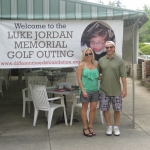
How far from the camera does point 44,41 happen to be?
5.24 metres

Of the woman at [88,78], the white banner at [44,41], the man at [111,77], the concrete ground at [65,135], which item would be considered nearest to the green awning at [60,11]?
the white banner at [44,41]

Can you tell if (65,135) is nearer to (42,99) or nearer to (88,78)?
(42,99)

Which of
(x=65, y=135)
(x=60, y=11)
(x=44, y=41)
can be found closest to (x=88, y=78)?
(x=44, y=41)

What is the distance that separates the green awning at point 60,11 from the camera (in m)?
5.04

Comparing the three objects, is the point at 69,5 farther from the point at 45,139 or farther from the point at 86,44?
the point at 45,139

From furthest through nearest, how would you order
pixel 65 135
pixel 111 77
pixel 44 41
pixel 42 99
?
pixel 42 99
pixel 65 135
pixel 44 41
pixel 111 77

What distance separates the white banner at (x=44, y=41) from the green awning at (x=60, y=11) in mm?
125

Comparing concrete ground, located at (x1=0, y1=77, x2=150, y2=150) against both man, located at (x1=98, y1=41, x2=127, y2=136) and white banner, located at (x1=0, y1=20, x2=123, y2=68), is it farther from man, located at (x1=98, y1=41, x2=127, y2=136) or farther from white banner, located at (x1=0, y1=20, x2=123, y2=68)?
white banner, located at (x1=0, y1=20, x2=123, y2=68)

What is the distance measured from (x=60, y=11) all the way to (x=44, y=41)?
629 mm

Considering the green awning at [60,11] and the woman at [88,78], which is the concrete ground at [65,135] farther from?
the green awning at [60,11]

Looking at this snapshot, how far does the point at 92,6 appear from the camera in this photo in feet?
17.0

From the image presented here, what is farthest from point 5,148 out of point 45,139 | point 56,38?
point 56,38

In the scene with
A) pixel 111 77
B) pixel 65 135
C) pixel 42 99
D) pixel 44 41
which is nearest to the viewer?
pixel 111 77

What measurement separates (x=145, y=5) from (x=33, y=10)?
6510 centimetres
